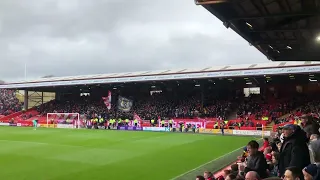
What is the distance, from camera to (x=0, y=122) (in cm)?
5184

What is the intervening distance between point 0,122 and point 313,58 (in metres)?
50.2

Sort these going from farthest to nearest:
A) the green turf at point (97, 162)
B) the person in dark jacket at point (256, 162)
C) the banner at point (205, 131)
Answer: the banner at point (205, 131), the green turf at point (97, 162), the person in dark jacket at point (256, 162)

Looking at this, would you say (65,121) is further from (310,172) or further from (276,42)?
(310,172)

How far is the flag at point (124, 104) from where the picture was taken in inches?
1844

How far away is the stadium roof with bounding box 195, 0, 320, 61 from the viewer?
724 centimetres

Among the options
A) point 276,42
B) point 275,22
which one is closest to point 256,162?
point 275,22

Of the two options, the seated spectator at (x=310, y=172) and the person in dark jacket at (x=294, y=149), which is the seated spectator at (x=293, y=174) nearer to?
the seated spectator at (x=310, y=172)

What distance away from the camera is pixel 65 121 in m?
44.9

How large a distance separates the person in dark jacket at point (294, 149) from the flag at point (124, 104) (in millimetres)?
41494

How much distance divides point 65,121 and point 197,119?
18.3 m

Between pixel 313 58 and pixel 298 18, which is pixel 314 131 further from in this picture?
pixel 313 58

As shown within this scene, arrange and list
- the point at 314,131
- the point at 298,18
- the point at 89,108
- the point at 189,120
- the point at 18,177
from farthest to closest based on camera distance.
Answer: the point at 89,108 < the point at 189,120 < the point at 18,177 < the point at 298,18 < the point at 314,131

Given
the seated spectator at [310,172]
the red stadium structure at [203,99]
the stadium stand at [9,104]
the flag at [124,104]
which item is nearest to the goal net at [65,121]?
the red stadium structure at [203,99]

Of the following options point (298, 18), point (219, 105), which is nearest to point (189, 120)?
point (219, 105)
